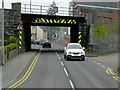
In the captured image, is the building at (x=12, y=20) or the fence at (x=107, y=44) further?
the fence at (x=107, y=44)

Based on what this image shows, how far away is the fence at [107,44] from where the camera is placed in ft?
101

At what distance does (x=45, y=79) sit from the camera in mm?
12742

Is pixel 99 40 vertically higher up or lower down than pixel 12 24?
lower down

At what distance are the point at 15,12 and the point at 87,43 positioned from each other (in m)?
11.7

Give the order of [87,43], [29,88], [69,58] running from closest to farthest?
[29,88] → [69,58] → [87,43]

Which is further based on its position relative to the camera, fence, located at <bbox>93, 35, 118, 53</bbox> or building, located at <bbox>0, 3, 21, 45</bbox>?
fence, located at <bbox>93, 35, 118, 53</bbox>

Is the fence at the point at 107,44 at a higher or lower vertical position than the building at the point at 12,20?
lower

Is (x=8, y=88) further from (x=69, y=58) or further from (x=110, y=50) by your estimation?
(x=110, y=50)

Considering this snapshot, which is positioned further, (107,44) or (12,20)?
(107,44)

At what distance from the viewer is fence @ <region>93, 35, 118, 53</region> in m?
30.8

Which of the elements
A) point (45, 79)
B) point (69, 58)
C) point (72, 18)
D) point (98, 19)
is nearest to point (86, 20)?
point (72, 18)

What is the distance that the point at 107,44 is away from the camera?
32.2 m

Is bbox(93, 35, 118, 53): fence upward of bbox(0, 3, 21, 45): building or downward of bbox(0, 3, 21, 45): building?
downward

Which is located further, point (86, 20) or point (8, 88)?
point (86, 20)
